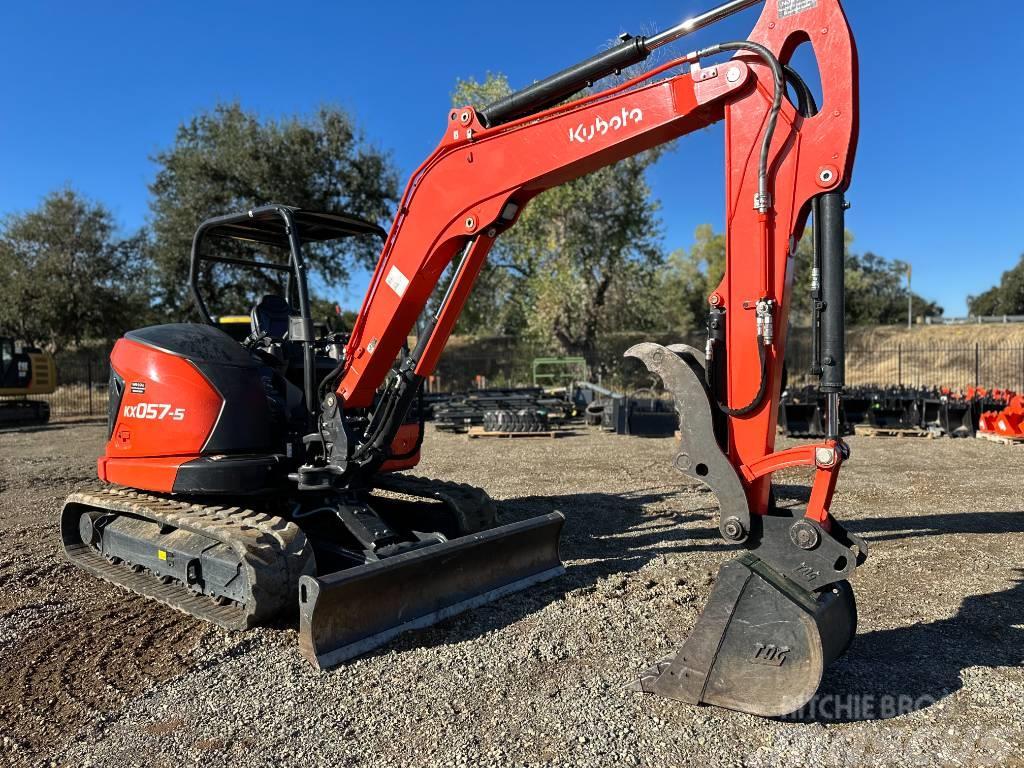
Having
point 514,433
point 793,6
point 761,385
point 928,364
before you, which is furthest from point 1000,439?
point 928,364

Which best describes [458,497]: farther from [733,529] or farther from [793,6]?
[793,6]

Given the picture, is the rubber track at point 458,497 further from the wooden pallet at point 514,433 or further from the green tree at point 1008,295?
the green tree at point 1008,295

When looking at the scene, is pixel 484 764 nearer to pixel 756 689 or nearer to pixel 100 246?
pixel 756 689

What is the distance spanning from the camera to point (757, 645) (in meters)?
3.16

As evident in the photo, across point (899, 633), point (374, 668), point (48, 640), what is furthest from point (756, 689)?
point (48, 640)

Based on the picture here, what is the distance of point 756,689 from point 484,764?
48.4 inches

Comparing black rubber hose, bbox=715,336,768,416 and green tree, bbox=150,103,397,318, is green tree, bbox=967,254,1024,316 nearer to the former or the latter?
green tree, bbox=150,103,397,318

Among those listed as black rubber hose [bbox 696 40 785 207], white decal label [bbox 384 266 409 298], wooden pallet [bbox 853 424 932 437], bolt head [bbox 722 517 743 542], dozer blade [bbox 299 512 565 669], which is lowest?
dozer blade [bbox 299 512 565 669]

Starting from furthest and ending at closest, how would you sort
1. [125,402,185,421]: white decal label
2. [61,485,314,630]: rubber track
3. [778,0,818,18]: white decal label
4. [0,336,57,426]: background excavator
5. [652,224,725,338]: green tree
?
[652,224,725,338]: green tree
[0,336,57,426]: background excavator
[125,402,185,421]: white decal label
[61,485,314,630]: rubber track
[778,0,818,18]: white decal label

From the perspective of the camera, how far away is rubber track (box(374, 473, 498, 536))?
5.55 m

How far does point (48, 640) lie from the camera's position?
4.22 metres

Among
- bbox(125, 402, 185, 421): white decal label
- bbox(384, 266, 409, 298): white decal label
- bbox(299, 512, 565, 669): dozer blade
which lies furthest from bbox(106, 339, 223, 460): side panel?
bbox(299, 512, 565, 669): dozer blade

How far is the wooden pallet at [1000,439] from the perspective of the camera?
42.7ft

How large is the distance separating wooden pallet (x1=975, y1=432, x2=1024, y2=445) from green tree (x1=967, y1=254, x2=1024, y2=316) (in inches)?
2028
